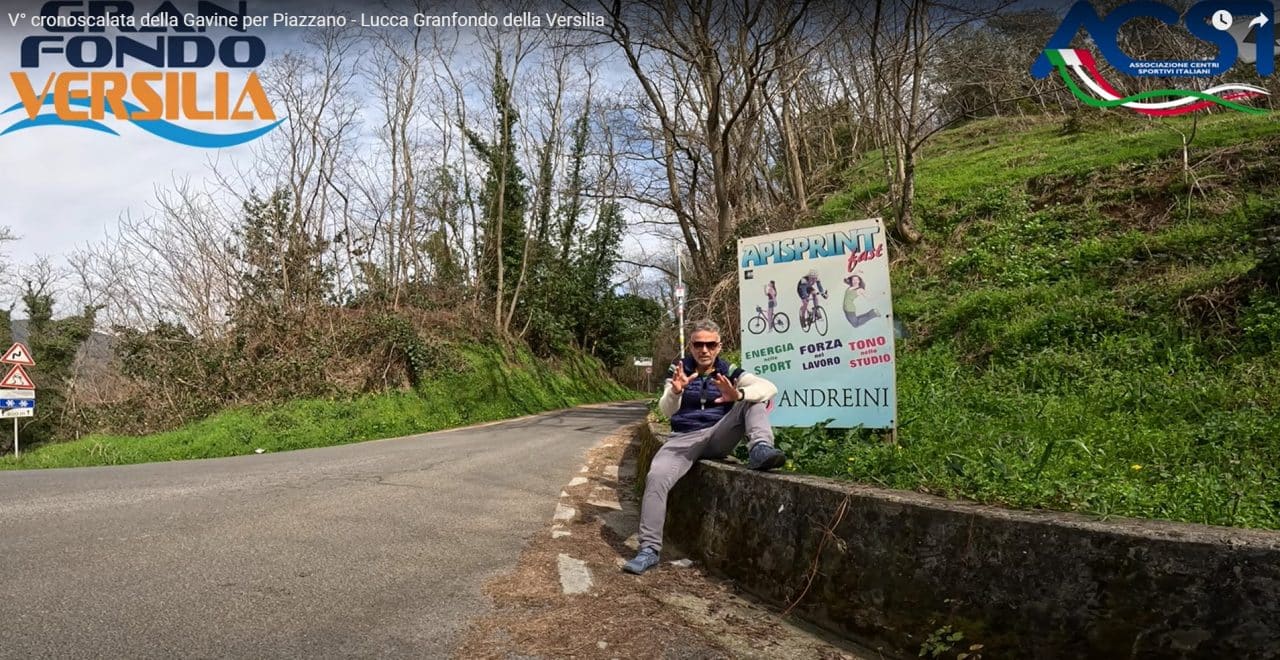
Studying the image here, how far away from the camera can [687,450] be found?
4.77 meters

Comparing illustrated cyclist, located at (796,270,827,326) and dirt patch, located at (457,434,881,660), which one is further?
illustrated cyclist, located at (796,270,827,326)

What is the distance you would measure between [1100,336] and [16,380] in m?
20.7

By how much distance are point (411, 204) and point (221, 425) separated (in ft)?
34.2

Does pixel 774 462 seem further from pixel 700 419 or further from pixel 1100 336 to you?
pixel 1100 336

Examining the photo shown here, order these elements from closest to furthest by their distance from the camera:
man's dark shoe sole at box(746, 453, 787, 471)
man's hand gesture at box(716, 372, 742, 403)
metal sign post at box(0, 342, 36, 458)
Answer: man's dark shoe sole at box(746, 453, 787, 471), man's hand gesture at box(716, 372, 742, 403), metal sign post at box(0, 342, 36, 458)

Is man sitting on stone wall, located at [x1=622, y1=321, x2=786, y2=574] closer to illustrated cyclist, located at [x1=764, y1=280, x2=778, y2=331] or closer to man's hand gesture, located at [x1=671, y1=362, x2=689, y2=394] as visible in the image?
man's hand gesture, located at [x1=671, y1=362, x2=689, y2=394]

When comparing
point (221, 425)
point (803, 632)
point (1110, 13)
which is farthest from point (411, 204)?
point (803, 632)

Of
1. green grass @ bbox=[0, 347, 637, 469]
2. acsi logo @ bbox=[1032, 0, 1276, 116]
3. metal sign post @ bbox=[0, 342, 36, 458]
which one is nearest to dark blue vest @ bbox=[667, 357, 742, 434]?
green grass @ bbox=[0, 347, 637, 469]

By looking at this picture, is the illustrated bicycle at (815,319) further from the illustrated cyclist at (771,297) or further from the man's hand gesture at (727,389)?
the man's hand gesture at (727,389)

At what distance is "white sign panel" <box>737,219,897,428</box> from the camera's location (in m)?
5.07

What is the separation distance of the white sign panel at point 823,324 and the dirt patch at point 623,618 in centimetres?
162

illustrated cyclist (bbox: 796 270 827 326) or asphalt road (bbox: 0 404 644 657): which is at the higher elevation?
illustrated cyclist (bbox: 796 270 827 326)

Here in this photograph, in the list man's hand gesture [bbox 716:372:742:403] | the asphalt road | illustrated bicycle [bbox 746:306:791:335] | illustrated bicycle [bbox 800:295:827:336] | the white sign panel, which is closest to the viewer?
the asphalt road

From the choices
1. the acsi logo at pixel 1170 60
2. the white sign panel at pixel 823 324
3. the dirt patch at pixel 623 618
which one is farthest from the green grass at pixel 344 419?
the acsi logo at pixel 1170 60
